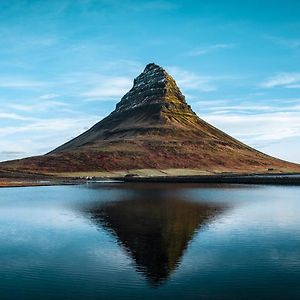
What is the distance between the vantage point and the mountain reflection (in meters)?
32.4

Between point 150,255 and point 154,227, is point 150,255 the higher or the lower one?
the lower one

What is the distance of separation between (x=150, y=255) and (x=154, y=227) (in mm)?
13101

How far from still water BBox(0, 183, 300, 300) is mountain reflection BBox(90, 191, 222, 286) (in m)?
0.09

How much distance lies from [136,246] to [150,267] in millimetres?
7175

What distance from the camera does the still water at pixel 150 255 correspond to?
2589 centimetres

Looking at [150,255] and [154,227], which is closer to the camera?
[150,255]

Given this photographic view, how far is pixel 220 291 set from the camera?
999 inches

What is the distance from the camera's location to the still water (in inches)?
1019

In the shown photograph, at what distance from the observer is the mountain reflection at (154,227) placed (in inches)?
1277

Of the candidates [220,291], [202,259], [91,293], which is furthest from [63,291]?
[202,259]

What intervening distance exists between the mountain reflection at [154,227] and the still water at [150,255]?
3.5 inches

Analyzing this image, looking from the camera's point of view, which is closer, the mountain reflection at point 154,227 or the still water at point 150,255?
the still water at point 150,255

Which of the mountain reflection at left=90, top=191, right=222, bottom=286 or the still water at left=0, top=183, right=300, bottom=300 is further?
the mountain reflection at left=90, top=191, right=222, bottom=286

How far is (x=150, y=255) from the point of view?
3500 centimetres
